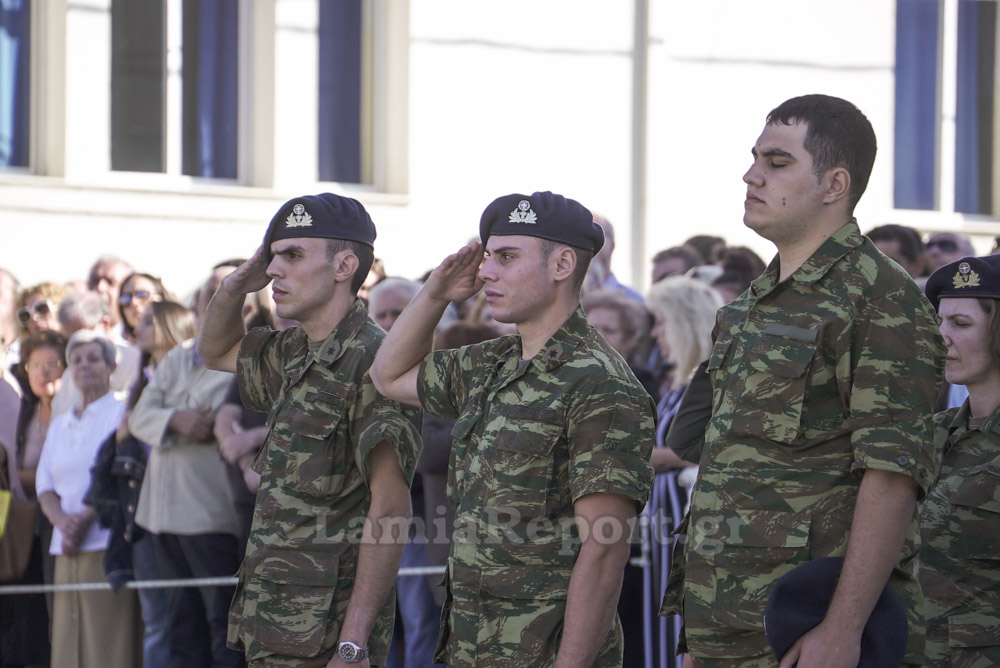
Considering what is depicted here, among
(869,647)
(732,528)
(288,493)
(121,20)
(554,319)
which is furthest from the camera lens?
(121,20)

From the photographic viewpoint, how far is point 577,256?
3.70 m

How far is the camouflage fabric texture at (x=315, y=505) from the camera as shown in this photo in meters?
3.97

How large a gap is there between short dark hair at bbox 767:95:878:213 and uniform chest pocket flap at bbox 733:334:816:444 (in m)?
0.40

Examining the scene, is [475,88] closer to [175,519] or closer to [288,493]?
[175,519]

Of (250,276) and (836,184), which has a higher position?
(836,184)

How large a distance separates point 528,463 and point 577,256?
60 centimetres

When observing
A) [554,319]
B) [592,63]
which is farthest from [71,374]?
[592,63]

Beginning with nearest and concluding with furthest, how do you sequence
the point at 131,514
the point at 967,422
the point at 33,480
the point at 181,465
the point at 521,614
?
the point at 521,614
the point at 967,422
the point at 181,465
the point at 131,514
the point at 33,480

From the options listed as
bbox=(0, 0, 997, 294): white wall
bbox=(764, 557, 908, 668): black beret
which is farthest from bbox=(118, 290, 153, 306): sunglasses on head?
bbox=(764, 557, 908, 668): black beret

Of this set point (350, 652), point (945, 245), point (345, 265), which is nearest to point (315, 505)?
point (350, 652)

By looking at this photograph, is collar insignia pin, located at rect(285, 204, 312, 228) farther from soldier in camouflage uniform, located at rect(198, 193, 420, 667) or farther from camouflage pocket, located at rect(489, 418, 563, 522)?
camouflage pocket, located at rect(489, 418, 563, 522)

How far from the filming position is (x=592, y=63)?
37.5ft

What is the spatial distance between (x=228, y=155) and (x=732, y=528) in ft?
29.0

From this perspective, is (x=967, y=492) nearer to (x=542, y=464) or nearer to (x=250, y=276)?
(x=542, y=464)
